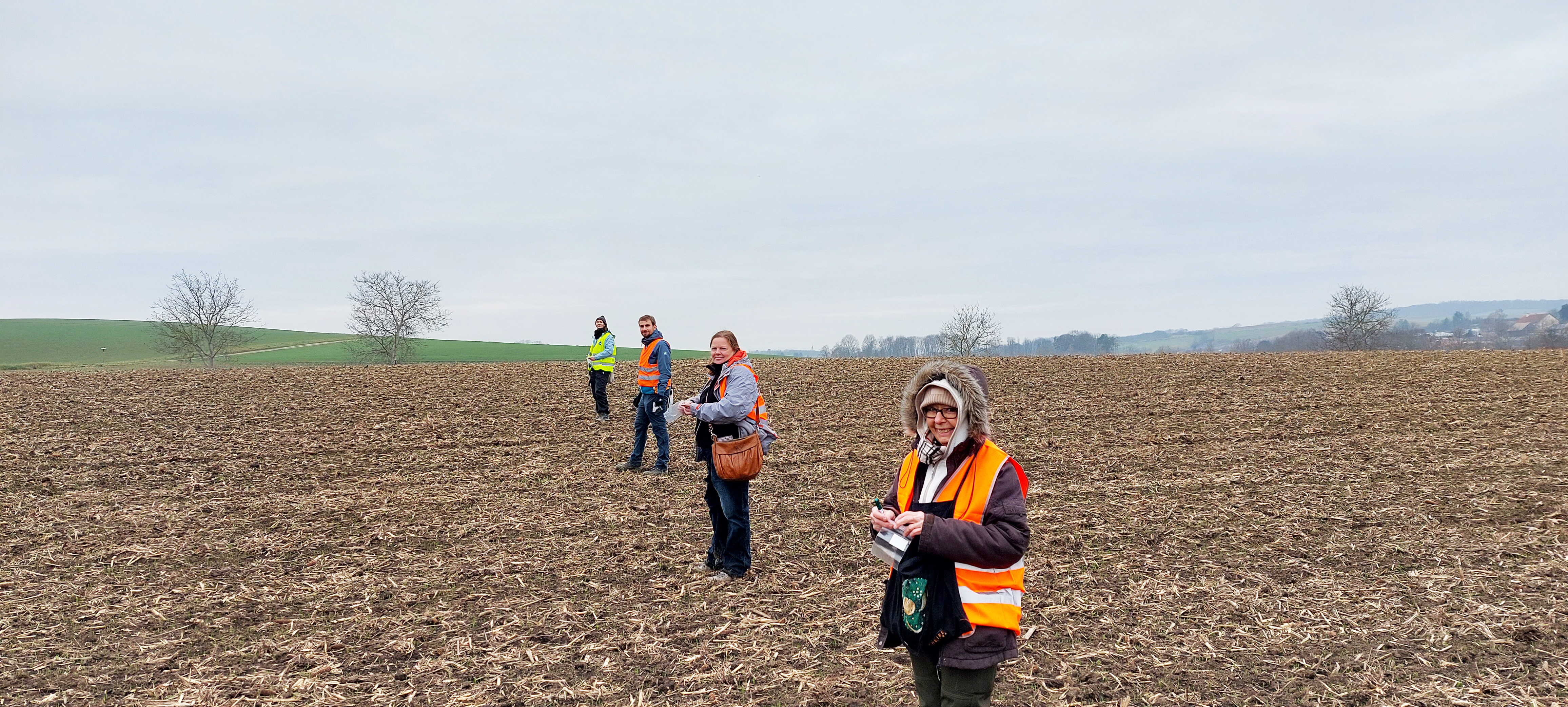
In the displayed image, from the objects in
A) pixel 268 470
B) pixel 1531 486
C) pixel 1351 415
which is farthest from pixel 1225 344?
pixel 268 470

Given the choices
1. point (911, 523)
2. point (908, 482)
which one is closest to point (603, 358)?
point (908, 482)

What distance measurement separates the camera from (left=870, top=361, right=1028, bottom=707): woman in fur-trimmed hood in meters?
2.88

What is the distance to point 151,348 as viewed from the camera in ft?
206

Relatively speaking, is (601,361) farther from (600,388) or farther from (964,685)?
(964,685)

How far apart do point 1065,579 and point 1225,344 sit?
103391 mm

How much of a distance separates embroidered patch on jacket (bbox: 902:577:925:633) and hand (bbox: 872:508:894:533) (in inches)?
8.2

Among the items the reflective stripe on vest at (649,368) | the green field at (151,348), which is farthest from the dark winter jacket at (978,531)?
the green field at (151,348)

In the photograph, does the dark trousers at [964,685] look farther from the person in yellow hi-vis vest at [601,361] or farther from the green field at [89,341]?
the green field at [89,341]

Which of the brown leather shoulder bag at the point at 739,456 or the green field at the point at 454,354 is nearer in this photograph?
the brown leather shoulder bag at the point at 739,456

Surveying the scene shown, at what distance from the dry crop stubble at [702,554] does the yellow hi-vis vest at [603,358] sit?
1.29 meters

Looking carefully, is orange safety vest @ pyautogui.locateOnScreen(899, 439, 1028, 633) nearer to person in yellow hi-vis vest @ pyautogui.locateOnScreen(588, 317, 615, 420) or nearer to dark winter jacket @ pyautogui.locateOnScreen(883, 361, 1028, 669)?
dark winter jacket @ pyautogui.locateOnScreen(883, 361, 1028, 669)

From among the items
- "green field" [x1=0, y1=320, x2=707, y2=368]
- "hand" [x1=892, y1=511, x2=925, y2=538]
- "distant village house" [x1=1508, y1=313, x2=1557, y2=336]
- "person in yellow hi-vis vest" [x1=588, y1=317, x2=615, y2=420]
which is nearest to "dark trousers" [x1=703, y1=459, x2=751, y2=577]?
"hand" [x1=892, y1=511, x2=925, y2=538]

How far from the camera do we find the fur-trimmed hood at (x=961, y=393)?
118 inches

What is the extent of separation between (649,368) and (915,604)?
7736 millimetres
